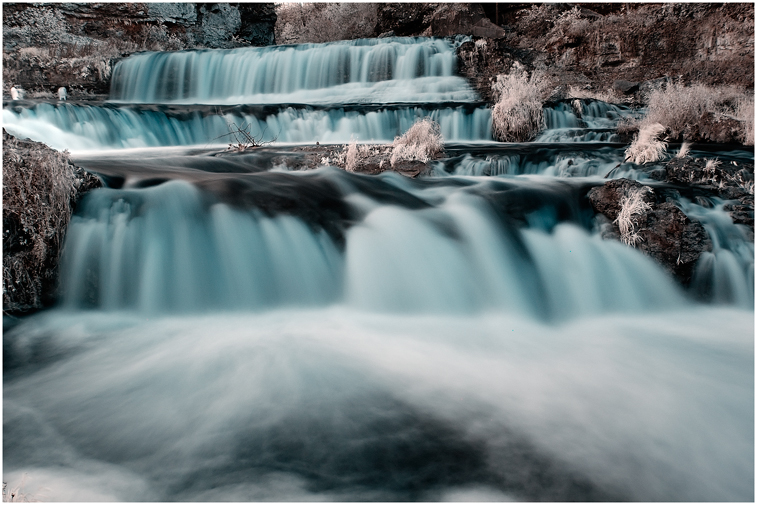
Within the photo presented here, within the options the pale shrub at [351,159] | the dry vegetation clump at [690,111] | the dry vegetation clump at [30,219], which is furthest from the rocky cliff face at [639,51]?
the dry vegetation clump at [30,219]

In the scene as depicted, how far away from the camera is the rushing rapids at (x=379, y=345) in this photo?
2.07 m

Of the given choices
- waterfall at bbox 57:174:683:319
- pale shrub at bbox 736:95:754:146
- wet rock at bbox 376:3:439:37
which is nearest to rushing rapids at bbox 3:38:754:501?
waterfall at bbox 57:174:683:319

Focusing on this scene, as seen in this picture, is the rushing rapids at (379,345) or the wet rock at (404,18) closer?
the rushing rapids at (379,345)

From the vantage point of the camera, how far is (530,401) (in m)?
2.57

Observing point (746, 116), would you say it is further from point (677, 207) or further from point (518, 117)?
point (677, 207)

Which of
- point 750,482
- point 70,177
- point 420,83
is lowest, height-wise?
point 750,482

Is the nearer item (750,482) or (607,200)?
(750,482)

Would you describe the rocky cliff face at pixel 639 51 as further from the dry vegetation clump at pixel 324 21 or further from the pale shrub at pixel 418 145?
the dry vegetation clump at pixel 324 21

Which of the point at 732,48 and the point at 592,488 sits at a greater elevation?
the point at 732,48

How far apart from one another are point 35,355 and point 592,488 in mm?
3161

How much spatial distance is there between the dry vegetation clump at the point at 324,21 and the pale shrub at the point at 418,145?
1461 centimetres

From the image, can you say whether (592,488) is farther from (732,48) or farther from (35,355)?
(732,48)

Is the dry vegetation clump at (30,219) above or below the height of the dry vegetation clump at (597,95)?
below

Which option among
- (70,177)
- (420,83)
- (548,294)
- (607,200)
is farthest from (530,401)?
(420,83)
